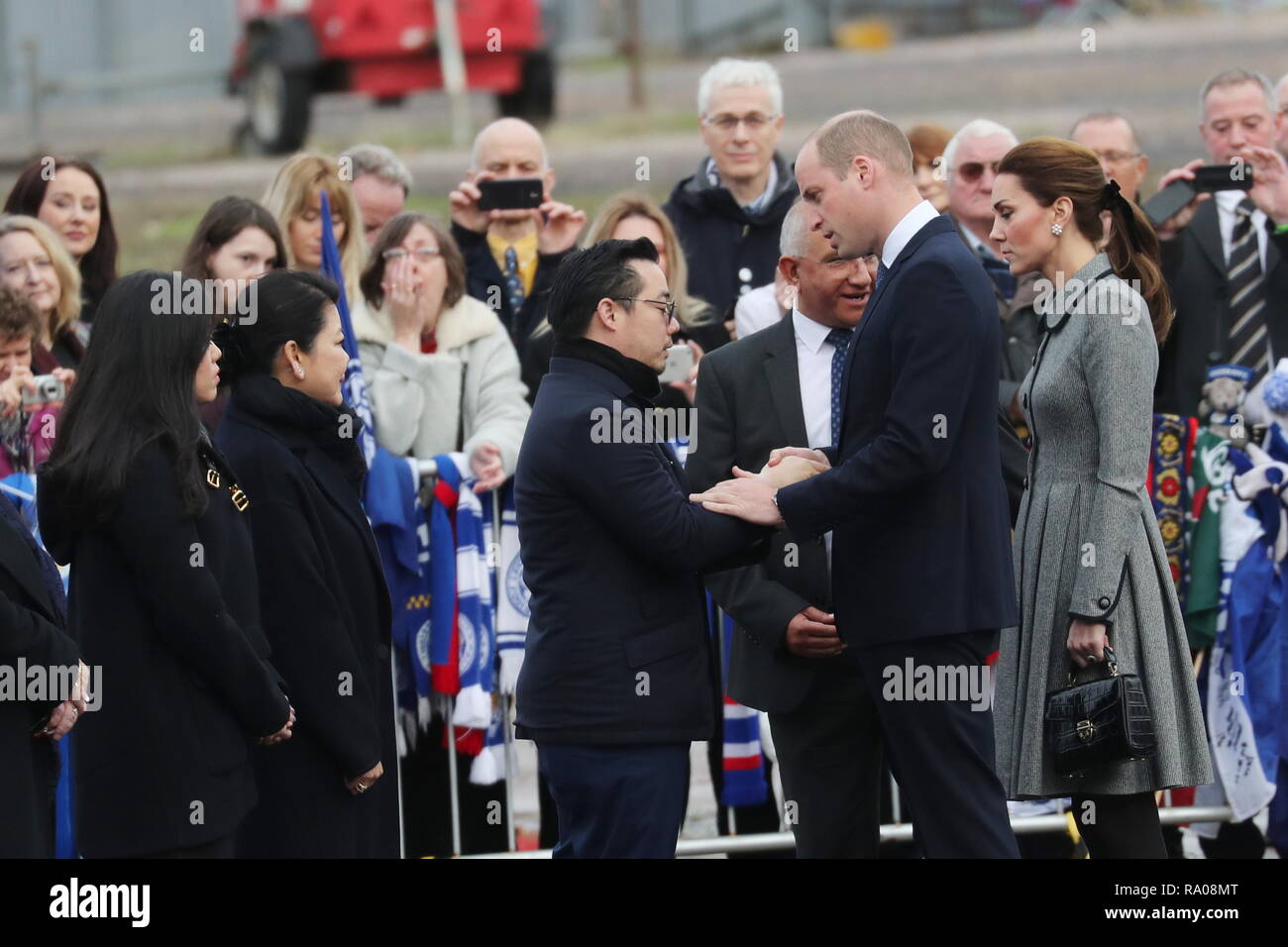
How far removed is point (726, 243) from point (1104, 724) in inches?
119

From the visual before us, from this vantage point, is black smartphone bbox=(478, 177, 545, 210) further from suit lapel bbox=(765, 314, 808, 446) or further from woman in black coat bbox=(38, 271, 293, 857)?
woman in black coat bbox=(38, 271, 293, 857)

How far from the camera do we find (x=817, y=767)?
17.1 ft

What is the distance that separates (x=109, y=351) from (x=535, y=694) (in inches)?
51.1

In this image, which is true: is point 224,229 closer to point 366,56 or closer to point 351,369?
point 351,369

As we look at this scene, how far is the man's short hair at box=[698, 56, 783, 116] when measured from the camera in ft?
24.2

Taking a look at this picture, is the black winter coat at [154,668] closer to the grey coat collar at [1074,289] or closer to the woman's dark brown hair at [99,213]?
the grey coat collar at [1074,289]

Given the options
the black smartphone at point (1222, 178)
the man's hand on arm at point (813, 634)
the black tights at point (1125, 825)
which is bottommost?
the black tights at point (1125, 825)

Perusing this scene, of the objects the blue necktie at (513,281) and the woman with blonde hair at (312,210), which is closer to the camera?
the woman with blonde hair at (312,210)

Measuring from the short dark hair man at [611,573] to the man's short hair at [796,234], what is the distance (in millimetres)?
668

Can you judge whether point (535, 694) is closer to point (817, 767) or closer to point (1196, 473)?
point (817, 767)

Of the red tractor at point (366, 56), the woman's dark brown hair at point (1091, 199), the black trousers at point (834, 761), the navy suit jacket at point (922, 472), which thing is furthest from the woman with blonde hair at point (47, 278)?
the red tractor at point (366, 56)

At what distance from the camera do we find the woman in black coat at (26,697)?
4.39 metres

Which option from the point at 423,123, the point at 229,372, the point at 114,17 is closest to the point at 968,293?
the point at 229,372

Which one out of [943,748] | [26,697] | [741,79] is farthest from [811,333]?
[26,697]
